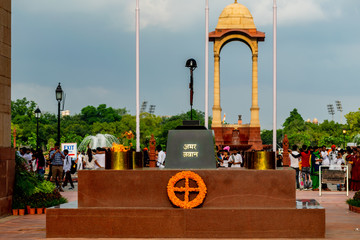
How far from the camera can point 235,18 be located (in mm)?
52438

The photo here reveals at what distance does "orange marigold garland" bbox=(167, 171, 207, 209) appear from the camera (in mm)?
10945

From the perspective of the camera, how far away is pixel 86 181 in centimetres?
1120

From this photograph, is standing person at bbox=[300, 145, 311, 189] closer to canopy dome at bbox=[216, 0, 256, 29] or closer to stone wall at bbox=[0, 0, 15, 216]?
stone wall at bbox=[0, 0, 15, 216]

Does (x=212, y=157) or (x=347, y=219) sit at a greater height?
(x=212, y=157)

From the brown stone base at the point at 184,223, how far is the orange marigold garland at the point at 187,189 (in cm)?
16

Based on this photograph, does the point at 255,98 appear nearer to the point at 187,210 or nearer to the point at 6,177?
the point at 6,177

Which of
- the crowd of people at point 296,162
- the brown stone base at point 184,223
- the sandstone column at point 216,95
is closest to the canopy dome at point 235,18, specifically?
the sandstone column at point 216,95

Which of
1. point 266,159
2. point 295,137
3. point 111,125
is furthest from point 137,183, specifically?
point 295,137

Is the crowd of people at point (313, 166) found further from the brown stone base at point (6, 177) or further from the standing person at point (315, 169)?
the brown stone base at point (6, 177)

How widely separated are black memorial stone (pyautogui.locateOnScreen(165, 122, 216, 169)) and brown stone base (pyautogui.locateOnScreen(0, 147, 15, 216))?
16.7ft

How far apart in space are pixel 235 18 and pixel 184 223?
43.2 m

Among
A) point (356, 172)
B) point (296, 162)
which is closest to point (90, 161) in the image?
→ point (296, 162)

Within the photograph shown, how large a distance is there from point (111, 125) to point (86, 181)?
87284 mm

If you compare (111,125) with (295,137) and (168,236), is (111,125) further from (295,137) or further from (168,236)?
(168,236)
